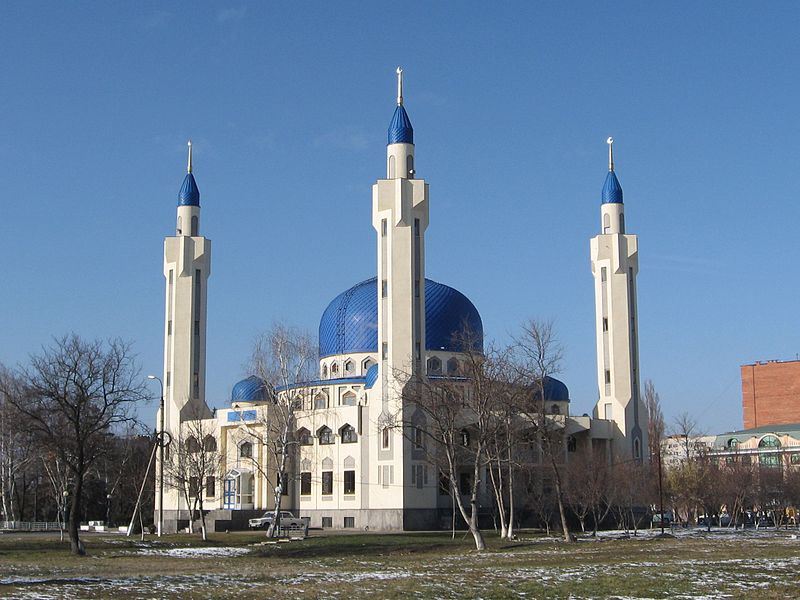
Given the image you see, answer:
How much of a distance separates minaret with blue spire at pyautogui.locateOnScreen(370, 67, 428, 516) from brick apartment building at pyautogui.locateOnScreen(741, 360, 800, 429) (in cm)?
7697

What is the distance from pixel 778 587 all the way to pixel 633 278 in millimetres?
50213

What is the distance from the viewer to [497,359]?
150 ft

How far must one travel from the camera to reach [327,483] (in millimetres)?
63625

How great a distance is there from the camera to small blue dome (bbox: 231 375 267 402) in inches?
2864

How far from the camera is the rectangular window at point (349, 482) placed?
6178 cm

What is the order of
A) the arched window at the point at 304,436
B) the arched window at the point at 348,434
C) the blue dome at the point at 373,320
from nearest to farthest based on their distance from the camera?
the arched window at the point at 348,434 < the arched window at the point at 304,436 < the blue dome at the point at 373,320

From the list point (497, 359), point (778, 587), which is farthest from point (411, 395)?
point (778, 587)

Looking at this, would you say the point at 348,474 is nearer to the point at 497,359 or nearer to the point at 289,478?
the point at 289,478

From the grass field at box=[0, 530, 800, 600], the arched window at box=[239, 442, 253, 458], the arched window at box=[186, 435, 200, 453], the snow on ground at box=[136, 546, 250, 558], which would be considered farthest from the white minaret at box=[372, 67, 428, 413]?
the snow on ground at box=[136, 546, 250, 558]

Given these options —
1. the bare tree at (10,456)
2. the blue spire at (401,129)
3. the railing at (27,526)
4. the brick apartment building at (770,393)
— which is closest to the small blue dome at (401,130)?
the blue spire at (401,129)

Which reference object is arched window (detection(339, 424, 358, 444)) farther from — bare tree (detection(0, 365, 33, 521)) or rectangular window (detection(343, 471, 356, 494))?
bare tree (detection(0, 365, 33, 521))

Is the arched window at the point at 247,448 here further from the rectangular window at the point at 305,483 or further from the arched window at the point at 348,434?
the arched window at the point at 348,434

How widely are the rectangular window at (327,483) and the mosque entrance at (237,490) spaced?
20.5 ft

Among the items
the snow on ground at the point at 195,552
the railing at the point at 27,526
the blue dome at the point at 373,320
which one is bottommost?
the railing at the point at 27,526
